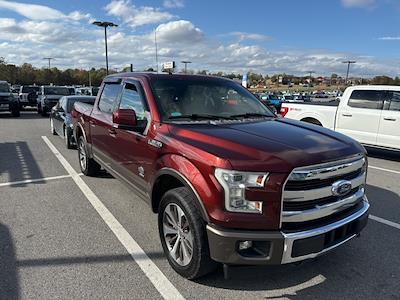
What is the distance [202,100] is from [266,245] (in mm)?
2047

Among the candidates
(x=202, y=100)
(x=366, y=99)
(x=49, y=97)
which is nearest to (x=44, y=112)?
(x=49, y=97)

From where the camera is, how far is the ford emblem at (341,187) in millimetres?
3027

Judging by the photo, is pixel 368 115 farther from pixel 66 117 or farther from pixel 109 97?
pixel 66 117

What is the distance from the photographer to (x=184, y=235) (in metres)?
3.26

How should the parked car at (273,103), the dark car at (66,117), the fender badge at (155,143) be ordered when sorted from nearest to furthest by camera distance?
1. the fender badge at (155,143)
2. the parked car at (273,103)
3. the dark car at (66,117)

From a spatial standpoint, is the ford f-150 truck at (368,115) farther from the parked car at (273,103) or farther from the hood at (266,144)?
the hood at (266,144)

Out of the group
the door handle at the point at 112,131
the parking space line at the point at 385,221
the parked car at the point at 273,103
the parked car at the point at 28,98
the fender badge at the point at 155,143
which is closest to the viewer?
the fender badge at the point at 155,143

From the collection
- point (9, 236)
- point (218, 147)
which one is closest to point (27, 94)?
point (9, 236)

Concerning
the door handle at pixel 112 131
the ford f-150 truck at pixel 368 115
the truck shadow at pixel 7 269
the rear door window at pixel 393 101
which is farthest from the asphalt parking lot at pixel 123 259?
the rear door window at pixel 393 101

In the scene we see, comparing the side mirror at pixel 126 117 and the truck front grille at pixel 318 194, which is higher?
the side mirror at pixel 126 117

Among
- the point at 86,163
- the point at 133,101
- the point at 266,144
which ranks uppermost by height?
the point at 133,101

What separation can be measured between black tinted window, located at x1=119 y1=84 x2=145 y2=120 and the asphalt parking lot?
4.77ft

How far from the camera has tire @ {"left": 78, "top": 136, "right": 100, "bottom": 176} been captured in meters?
6.62

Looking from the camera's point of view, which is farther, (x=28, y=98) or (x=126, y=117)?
(x=28, y=98)
